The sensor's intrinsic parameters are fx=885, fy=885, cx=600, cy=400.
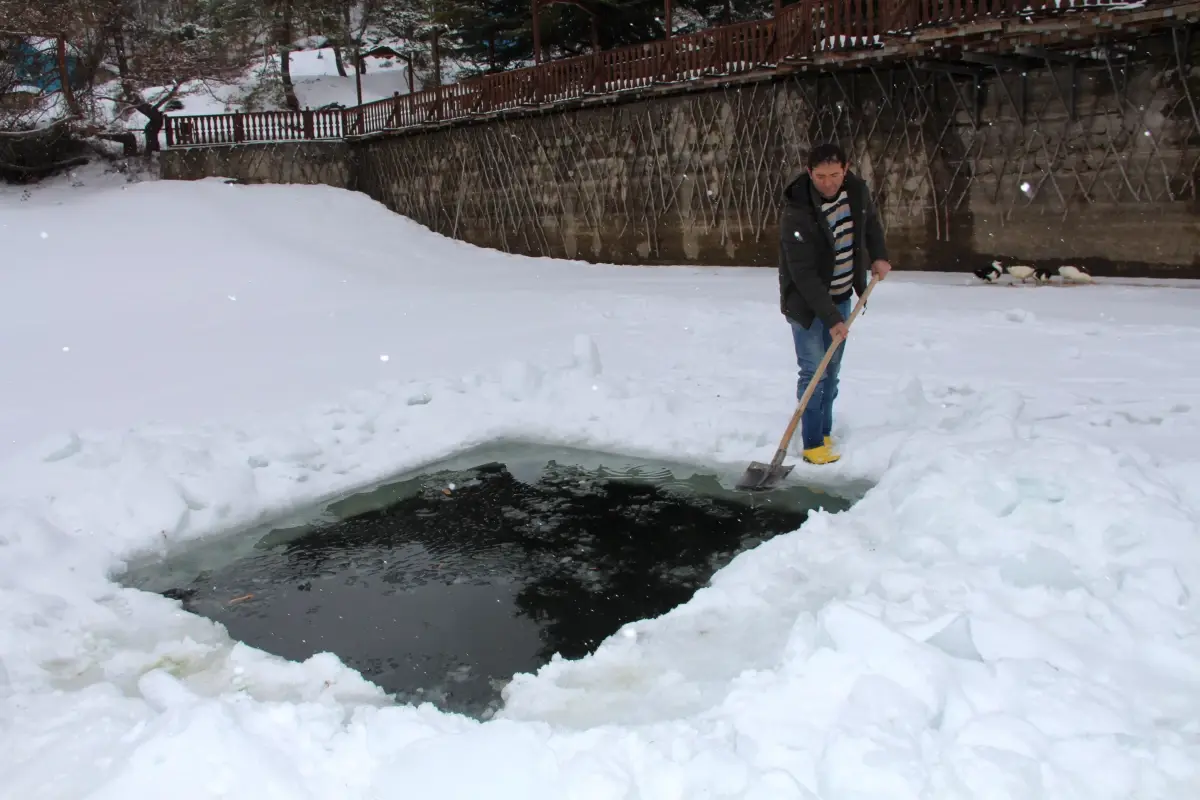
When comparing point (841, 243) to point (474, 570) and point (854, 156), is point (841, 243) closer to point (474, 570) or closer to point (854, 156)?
point (474, 570)

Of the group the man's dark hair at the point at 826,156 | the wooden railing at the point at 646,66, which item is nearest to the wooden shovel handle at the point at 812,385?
the man's dark hair at the point at 826,156

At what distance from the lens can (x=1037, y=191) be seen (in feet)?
38.9

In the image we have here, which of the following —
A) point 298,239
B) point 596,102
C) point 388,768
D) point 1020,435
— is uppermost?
point 596,102

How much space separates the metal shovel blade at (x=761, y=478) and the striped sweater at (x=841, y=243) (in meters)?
1.07

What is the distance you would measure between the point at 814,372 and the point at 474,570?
2.31 metres

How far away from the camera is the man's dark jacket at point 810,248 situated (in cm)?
488

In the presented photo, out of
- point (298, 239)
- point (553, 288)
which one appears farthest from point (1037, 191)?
point (298, 239)

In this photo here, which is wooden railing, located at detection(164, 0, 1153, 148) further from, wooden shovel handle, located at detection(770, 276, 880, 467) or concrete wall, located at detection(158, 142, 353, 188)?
wooden shovel handle, located at detection(770, 276, 880, 467)

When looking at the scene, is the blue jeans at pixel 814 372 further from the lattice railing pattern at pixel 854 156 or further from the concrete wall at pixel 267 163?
the concrete wall at pixel 267 163

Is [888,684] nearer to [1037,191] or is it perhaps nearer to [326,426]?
[326,426]

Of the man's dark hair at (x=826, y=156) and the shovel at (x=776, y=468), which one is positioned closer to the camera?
the man's dark hair at (x=826, y=156)

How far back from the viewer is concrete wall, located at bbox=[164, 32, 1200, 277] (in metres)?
10.9

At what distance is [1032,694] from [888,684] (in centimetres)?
41

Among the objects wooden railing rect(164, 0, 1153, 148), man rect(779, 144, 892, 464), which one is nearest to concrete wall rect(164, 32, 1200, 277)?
wooden railing rect(164, 0, 1153, 148)
